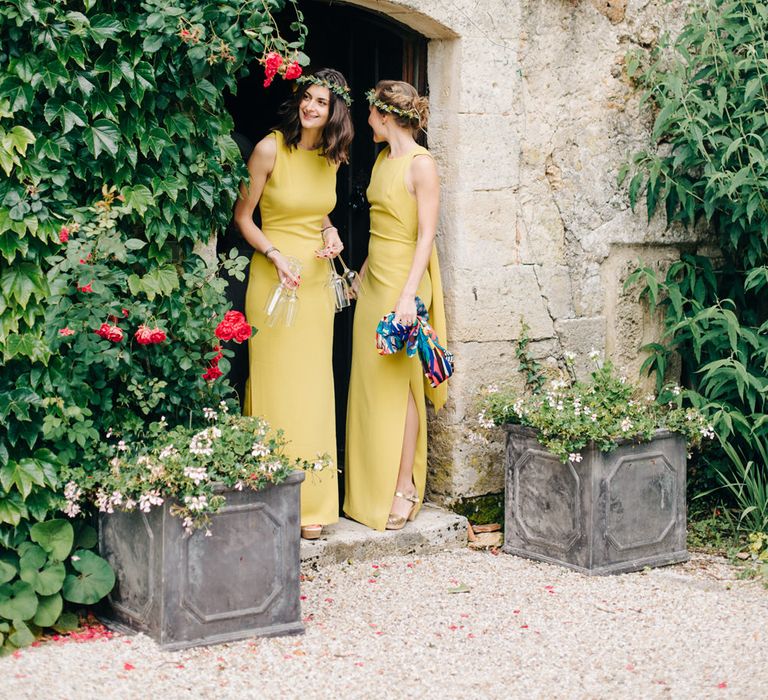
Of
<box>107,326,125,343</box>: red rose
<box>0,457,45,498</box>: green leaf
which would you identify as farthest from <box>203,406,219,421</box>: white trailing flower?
<box>0,457,45,498</box>: green leaf

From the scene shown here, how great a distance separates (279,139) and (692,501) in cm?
283

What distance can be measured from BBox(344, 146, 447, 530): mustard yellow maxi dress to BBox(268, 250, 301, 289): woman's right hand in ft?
1.57

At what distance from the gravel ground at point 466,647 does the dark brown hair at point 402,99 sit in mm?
1957

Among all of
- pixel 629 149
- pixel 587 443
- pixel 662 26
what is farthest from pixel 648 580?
pixel 662 26

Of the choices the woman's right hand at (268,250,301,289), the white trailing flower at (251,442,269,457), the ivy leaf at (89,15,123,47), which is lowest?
the white trailing flower at (251,442,269,457)

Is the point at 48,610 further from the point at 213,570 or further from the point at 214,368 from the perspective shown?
the point at 214,368

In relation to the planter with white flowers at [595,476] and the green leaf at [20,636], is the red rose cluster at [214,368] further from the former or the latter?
the planter with white flowers at [595,476]

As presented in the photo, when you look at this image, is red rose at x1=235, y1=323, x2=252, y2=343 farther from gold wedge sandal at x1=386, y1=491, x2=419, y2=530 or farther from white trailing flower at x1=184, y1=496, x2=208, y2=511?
gold wedge sandal at x1=386, y1=491, x2=419, y2=530

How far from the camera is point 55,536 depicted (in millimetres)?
3754

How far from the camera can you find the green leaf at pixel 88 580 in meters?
3.73

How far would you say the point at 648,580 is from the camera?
4.66 metres

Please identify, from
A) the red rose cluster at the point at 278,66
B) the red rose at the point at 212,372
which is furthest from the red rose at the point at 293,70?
the red rose at the point at 212,372

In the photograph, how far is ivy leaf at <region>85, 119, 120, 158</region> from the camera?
12.4 feet

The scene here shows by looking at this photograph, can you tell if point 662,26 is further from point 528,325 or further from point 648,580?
point 648,580
